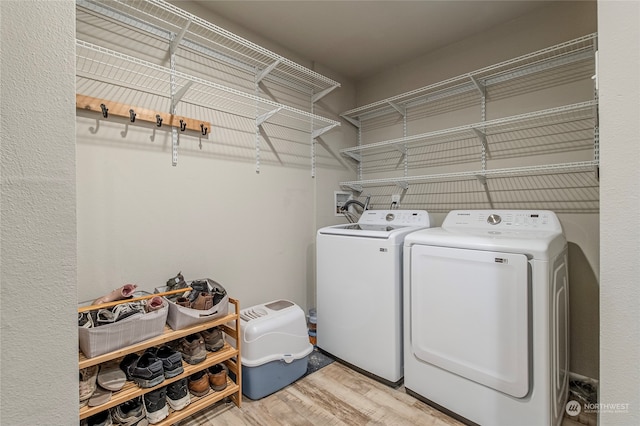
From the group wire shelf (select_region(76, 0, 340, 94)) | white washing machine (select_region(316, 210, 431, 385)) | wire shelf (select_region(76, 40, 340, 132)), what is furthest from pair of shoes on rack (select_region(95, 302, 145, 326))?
wire shelf (select_region(76, 0, 340, 94))

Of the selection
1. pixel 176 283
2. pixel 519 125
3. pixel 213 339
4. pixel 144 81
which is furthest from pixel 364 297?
pixel 144 81

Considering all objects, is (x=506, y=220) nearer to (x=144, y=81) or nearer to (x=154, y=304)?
(x=154, y=304)

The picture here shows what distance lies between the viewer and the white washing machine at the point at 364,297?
182cm

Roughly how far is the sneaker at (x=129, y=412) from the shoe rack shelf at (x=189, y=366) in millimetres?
91

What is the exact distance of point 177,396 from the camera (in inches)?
56.7

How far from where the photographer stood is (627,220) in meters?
0.65

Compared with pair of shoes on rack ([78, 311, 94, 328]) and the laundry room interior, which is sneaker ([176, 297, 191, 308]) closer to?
the laundry room interior

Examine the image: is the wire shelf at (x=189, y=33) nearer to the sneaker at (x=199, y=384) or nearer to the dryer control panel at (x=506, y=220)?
the dryer control panel at (x=506, y=220)

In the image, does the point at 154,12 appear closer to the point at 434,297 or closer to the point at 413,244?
the point at 413,244

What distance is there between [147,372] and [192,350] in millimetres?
228

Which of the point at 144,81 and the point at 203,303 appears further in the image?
the point at 144,81

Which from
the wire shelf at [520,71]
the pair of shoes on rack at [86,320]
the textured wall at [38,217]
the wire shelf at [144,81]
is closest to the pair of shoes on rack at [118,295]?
the pair of shoes on rack at [86,320]

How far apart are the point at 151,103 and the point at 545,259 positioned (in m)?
2.22

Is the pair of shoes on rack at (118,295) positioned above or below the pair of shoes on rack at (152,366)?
above
